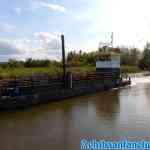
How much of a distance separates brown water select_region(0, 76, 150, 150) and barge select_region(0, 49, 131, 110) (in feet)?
2.34

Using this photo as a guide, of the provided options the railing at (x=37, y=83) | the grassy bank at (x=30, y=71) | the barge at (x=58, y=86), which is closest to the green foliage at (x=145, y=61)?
the grassy bank at (x=30, y=71)

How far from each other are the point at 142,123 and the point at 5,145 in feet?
14.9

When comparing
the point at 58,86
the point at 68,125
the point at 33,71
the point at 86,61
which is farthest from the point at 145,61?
the point at 68,125

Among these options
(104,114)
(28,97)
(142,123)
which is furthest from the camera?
(28,97)

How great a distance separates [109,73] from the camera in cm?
2100

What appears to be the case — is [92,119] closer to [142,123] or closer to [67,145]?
[142,123]

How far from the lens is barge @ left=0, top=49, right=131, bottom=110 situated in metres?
11.9

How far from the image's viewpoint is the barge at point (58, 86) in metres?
11.9

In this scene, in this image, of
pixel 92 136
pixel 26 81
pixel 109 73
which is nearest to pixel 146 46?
pixel 109 73

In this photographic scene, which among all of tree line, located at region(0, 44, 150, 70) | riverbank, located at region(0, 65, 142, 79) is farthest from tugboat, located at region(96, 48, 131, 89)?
tree line, located at region(0, 44, 150, 70)

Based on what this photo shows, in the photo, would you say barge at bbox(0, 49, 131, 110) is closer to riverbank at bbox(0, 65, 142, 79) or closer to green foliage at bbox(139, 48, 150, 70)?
riverbank at bbox(0, 65, 142, 79)

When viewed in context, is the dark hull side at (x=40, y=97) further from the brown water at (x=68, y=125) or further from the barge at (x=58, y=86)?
the brown water at (x=68, y=125)

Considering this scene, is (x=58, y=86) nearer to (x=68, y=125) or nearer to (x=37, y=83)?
(x=37, y=83)

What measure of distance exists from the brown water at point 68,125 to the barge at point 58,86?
2.34ft
